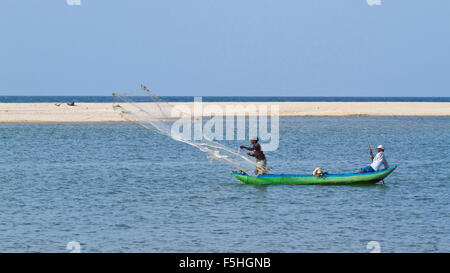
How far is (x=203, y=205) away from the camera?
18.6 metres

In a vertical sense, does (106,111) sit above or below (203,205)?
above

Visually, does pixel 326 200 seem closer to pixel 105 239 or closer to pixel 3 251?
pixel 105 239

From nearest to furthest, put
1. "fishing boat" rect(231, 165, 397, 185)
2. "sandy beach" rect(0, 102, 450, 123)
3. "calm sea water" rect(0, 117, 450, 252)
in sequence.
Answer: "calm sea water" rect(0, 117, 450, 252)
"fishing boat" rect(231, 165, 397, 185)
"sandy beach" rect(0, 102, 450, 123)

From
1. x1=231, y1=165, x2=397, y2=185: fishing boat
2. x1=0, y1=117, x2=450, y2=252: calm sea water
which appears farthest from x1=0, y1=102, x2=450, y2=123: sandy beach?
x1=231, y1=165, x2=397, y2=185: fishing boat

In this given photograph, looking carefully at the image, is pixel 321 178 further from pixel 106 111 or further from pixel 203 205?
pixel 106 111

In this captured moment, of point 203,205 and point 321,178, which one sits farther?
point 321,178

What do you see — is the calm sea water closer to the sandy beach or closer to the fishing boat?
the fishing boat

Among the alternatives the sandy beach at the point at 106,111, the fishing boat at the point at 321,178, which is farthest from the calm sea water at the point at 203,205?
the sandy beach at the point at 106,111

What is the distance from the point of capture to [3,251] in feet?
43.9

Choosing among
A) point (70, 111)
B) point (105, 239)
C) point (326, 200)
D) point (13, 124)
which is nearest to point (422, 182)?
point (326, 200)

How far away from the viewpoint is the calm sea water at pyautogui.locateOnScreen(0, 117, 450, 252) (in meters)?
14.2

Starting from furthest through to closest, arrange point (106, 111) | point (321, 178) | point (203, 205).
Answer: point (106, 111) < point (321, 178) < point (203, 205)

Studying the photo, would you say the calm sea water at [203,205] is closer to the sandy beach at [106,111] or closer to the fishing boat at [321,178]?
the fishing boat at [321,178]

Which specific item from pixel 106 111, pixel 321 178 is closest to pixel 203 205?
pixel 321 178
